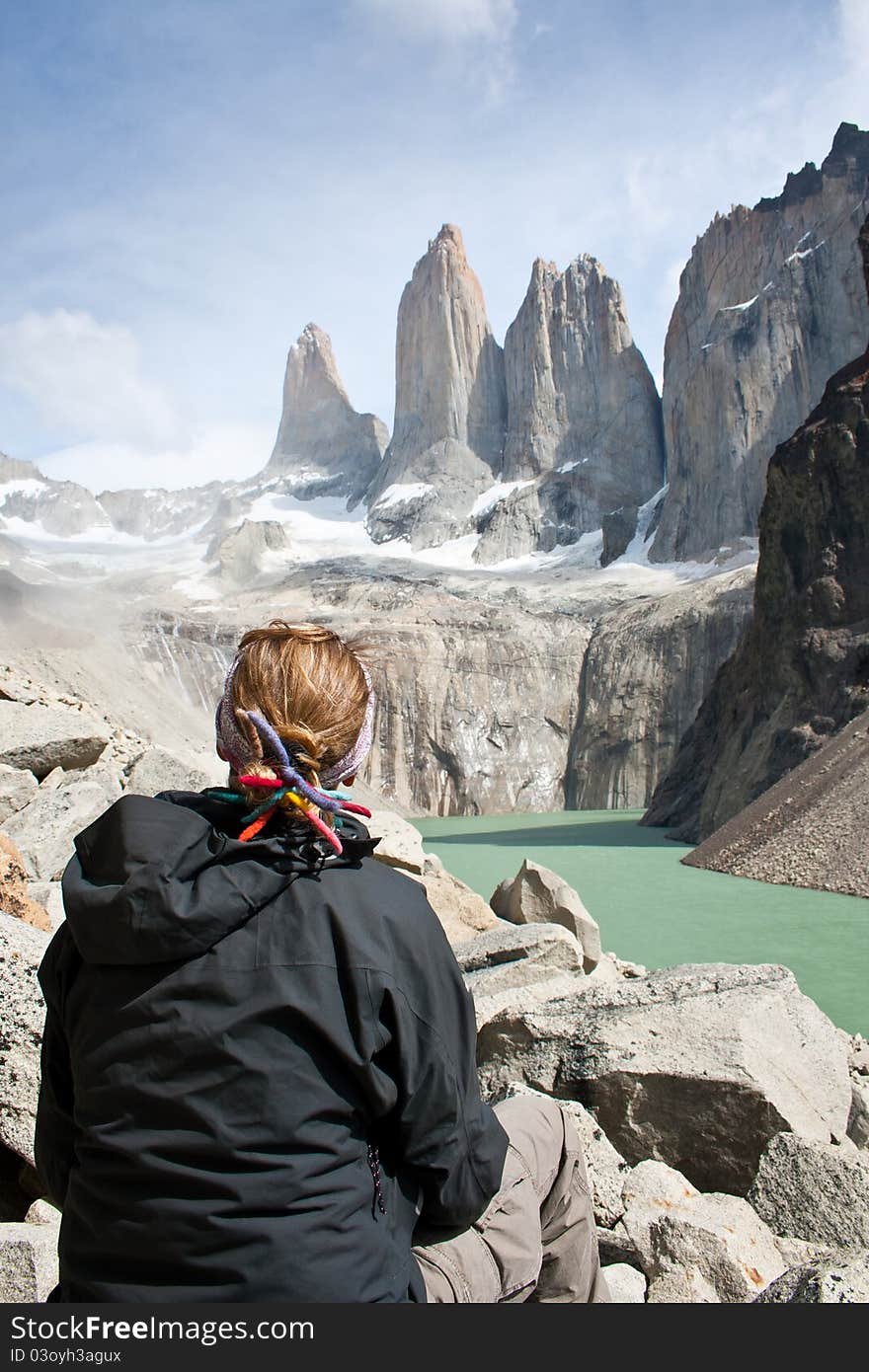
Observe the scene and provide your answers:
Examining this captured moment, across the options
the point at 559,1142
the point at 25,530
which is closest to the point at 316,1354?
the point at 559,1142

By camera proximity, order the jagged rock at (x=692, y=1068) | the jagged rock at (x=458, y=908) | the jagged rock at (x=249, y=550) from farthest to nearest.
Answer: the jagged rock at (x=249, y=550) < the jagged rock at (x=458, y=908) < the jagged rock at (x=692, y=1068)

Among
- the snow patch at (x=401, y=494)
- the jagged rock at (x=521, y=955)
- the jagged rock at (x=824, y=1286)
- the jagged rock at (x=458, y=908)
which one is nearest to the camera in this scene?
the jagged rock at (x=824, y=1286)

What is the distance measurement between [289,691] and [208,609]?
67460 mm

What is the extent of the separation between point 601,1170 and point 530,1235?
148 centimetres

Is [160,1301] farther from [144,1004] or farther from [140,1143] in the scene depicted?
[144,1004]

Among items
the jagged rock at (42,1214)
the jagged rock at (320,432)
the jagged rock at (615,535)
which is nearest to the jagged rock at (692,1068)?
the jagged rock at (42,1214)

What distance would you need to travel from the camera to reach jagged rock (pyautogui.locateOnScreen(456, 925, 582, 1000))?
6352mm

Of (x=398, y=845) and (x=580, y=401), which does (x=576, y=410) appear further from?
(x=398, y=845)

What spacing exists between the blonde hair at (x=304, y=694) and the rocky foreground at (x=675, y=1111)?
163 centimetres

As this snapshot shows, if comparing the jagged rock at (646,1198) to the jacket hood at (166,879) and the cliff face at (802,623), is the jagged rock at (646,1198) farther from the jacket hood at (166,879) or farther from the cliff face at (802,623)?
the cliff face at (802,623)

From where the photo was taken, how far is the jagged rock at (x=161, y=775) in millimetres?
11047

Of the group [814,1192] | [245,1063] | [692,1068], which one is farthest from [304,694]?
[692,1068]

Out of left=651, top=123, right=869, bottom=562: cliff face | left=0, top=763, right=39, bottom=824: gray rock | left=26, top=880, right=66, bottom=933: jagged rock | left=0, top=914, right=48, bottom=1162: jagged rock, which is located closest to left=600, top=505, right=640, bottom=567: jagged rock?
left=651, top=123, right=869, bottom=562: cliff face

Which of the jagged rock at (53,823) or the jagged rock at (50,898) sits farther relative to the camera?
the jagged rock at (53,823)
